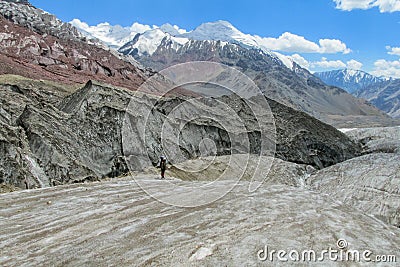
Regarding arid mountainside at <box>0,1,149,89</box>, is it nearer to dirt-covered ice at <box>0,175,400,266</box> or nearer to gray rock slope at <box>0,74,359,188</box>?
gray rock slope at <box>0,74,359,188</box>

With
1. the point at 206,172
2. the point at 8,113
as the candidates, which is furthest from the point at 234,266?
the point at 8,113

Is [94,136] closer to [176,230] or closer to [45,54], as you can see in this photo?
[176,230]

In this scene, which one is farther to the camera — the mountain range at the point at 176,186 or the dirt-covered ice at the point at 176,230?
the mountain range at the point at 176,186

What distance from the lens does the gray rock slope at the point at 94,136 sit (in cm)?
3178

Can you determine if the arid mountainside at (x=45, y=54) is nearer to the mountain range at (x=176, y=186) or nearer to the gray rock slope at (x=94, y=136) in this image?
the gray rock slope at (x=94, y=136)

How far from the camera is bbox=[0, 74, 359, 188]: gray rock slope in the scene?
31.8 meters

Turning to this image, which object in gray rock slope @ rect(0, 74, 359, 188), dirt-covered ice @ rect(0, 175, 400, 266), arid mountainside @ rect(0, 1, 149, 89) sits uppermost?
arid mountainside @ rect(0, 1, 149, 89)

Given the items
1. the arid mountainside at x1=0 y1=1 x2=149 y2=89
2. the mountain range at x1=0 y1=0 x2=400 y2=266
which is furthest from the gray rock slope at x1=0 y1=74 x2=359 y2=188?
the arid mountainside at x1=0 y1=1 x2=149 y2=89

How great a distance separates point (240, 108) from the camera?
76375 millimetres

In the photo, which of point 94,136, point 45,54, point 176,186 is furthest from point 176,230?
point 45,54

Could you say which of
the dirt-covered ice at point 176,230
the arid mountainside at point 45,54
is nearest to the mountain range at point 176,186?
the dirt-covered ice at point 176,230

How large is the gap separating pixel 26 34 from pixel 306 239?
570 feet

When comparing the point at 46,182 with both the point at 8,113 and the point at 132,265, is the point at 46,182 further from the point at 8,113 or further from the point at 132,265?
the point at 132,265

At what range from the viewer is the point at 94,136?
4403cm
